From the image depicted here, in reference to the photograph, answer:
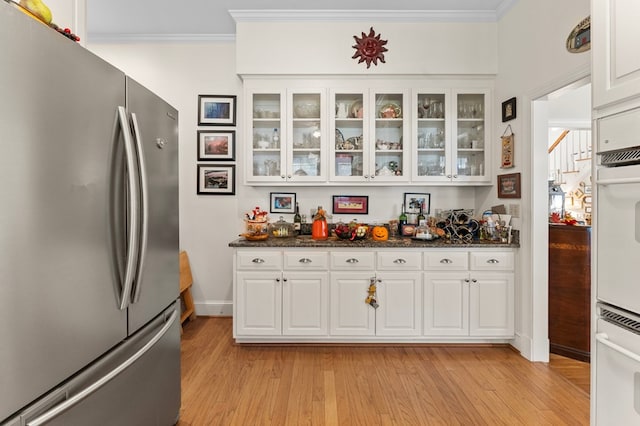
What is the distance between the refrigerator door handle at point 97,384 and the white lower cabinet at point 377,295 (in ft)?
4.04

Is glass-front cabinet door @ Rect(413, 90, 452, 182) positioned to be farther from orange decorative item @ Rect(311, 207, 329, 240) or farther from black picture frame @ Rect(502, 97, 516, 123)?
orange decorative item @ Rect(311, 207, 329, 240)

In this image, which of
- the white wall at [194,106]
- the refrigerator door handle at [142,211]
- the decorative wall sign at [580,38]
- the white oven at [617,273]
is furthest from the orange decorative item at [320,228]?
the decorative wall sign at [580,38]

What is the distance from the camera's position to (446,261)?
9.57 ft

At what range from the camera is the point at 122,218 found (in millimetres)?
1293

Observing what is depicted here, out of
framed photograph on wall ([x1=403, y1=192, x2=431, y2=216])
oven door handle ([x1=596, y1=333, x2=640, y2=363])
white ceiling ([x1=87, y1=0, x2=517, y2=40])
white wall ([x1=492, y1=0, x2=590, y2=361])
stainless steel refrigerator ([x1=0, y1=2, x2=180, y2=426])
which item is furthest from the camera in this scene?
framed photograph on wall ([x1=403, y1=192, x2=431, y2=216])

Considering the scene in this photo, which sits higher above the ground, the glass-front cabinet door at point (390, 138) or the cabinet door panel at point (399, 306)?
the glass-front cabinet door at point (390, 138)

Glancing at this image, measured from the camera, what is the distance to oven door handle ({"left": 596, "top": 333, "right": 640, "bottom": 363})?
48.2 inches

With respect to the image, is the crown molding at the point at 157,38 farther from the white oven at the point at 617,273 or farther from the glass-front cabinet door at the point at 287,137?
the white oven at the point at 617,273

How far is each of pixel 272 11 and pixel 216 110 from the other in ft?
3.72

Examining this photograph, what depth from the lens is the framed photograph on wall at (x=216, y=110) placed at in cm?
362

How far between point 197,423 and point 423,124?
9.99 ft

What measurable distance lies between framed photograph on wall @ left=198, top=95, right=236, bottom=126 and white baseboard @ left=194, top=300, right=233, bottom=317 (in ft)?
6.36

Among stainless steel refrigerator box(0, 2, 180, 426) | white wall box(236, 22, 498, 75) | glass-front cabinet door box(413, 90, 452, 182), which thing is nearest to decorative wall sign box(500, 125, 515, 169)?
glass-front cabinet door box(413, 90, 452, 182)

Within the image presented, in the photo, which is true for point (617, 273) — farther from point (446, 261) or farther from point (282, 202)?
point (282, 202)
